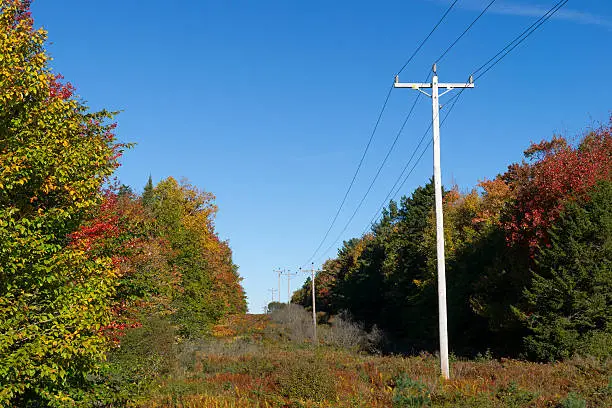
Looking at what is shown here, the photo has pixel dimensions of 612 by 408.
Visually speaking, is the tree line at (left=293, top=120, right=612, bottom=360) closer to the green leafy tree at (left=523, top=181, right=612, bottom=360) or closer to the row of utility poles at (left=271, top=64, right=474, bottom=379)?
the green leafy tree at (left=523, top=181, right=612, bottom=360)

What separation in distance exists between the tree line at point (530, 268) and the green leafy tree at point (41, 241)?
22.1 metres

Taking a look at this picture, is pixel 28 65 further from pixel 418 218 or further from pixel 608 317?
pixel 418 218

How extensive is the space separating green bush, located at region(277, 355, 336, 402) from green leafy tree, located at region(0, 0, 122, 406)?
7812mm

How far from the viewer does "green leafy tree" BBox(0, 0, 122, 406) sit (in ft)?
32.9

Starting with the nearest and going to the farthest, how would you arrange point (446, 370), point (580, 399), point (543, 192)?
point (580, 399) → point (446, 370) → point (543, 192)

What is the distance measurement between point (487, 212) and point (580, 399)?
141ft

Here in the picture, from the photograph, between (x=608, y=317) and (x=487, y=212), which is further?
(x=487, y=212)

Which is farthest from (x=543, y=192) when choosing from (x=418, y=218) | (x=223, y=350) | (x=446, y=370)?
(x=418, y=218)

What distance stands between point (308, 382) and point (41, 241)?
10383mm

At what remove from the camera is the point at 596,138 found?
3847 cm

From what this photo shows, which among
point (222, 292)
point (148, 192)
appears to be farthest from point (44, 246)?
point (148, 192)

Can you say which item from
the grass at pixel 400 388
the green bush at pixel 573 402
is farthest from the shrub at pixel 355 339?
the green bush at pixel 573 402

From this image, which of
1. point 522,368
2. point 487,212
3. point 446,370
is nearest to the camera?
point 446,370

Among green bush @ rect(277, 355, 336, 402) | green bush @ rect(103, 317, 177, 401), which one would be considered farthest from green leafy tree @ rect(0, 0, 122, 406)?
green bush @ rect(277, 355, 336, 402)
